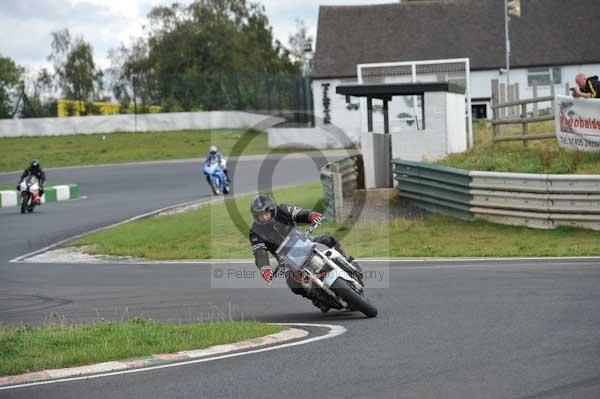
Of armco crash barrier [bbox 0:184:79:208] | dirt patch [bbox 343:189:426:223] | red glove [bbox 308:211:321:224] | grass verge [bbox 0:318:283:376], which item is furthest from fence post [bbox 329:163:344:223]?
armco crash barrier [bbox 0:184:79:208]

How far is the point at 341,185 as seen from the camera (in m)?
22.0

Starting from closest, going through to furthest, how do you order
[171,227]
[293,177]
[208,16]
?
[171,227] → [293,177] → [208,16]

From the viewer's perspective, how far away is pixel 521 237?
1834cm

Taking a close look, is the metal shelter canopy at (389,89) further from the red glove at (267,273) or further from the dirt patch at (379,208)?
the red glove at (267,273)

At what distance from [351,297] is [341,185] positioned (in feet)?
36.1

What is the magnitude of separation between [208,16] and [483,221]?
238 ft

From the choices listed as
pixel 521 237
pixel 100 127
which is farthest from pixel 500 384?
pixel 100 127

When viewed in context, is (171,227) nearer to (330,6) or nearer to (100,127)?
(100,127)

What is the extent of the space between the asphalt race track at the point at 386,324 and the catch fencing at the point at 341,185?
391 cm

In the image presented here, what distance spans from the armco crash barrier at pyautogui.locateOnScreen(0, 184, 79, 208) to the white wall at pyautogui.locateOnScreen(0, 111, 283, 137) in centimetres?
2368

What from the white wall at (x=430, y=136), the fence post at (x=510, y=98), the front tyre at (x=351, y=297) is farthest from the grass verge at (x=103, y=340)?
the fence post at (x=510, y=98)

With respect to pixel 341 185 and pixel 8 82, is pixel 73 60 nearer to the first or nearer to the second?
pixel 8 82

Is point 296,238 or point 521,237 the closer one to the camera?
point 296,238

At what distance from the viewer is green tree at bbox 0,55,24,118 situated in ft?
207
